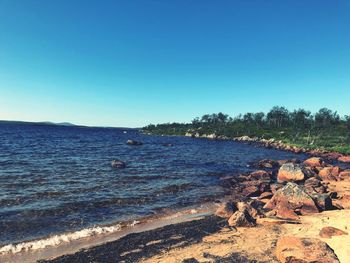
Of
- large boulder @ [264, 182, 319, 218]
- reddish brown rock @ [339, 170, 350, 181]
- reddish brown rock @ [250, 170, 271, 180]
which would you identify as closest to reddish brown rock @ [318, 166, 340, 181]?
reddish brown rock @ [339, 170, 350, 181]

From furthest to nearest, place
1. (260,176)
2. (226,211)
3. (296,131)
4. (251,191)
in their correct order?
(296,131) < (260,176) < (251,191) < (226,211)

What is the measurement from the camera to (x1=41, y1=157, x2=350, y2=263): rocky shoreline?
10531 millimetres

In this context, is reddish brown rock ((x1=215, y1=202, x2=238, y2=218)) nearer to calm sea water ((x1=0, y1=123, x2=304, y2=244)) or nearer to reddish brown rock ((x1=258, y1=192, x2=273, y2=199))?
calm sea water ((x1=0, y1=123, x2=304, y2=244))

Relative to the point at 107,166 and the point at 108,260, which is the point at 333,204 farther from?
the point at 107,166

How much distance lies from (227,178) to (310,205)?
42.0ft

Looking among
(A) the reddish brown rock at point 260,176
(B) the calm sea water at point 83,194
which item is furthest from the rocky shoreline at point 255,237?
(A) the reddish brown rock at point 260,176

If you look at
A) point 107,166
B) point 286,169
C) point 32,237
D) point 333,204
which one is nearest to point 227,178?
point 286,169

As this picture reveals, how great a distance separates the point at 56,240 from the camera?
13.2 m

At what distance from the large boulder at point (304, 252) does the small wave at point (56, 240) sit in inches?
330

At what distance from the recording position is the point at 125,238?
13398 millimetres

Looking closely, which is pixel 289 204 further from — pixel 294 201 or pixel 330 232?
pixel 330 232

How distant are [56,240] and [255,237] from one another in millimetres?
9262

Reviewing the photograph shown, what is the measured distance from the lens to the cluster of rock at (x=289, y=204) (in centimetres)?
1002

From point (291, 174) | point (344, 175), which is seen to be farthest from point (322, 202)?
point (344, 175)
